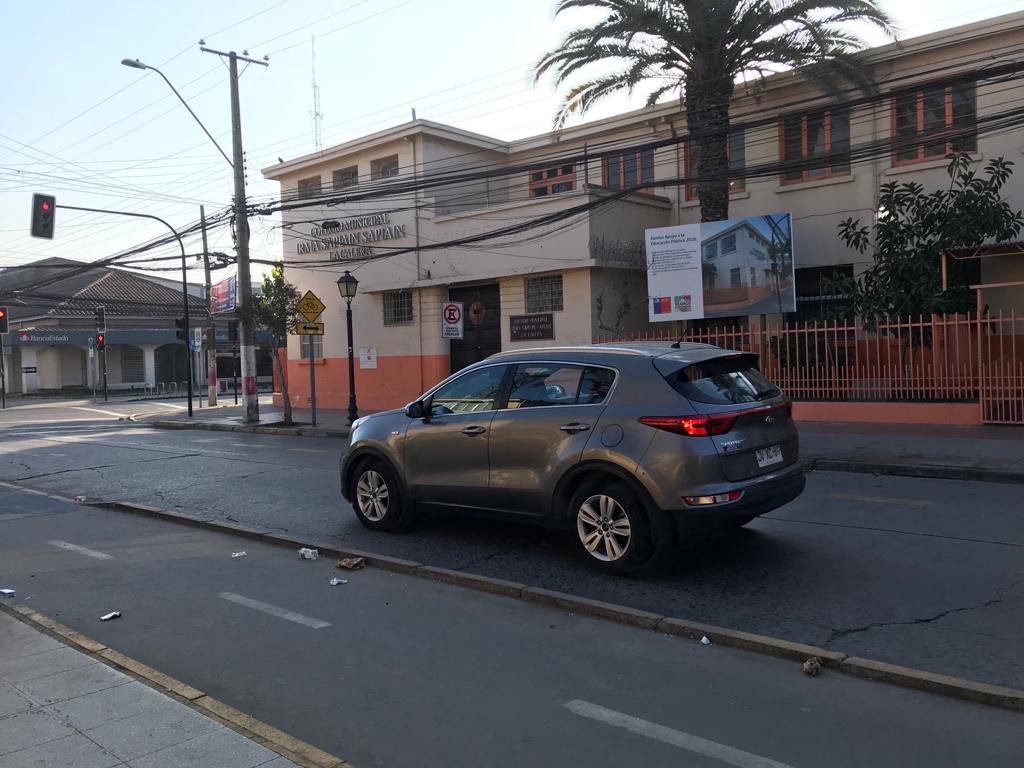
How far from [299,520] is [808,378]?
1144 centimetres

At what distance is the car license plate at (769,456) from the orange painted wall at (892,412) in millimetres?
10377

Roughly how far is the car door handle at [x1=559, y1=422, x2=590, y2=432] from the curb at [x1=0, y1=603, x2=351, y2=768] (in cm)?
322

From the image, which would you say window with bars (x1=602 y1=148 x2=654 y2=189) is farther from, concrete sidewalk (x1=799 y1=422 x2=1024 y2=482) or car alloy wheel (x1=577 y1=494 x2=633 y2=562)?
car alloy wheel (x1=577 y1=494 x2=633 y2=562)

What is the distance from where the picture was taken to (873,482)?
1103 cm

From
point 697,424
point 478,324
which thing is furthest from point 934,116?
point 697,424

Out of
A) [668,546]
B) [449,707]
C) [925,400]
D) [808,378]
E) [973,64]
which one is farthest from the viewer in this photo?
[973,64]

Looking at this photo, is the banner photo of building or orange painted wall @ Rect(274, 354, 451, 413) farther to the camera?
orange painted wall @ Rect(274, 354, 451, 413)

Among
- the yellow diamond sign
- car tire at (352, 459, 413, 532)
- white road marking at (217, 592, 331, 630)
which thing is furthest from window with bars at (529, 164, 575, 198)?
white road marking at (217, 592, 331, 630)

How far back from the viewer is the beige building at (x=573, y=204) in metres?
18.3

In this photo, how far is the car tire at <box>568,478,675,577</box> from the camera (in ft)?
20.5

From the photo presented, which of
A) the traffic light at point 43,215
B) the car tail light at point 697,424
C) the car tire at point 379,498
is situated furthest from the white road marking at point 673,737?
the traffic light at point 43,215

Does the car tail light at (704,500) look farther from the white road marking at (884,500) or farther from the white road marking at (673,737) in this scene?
the white road marking at (884,500)

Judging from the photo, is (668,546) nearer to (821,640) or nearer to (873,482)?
(821,640)

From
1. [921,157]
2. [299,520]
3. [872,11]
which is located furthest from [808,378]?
[299,520]
